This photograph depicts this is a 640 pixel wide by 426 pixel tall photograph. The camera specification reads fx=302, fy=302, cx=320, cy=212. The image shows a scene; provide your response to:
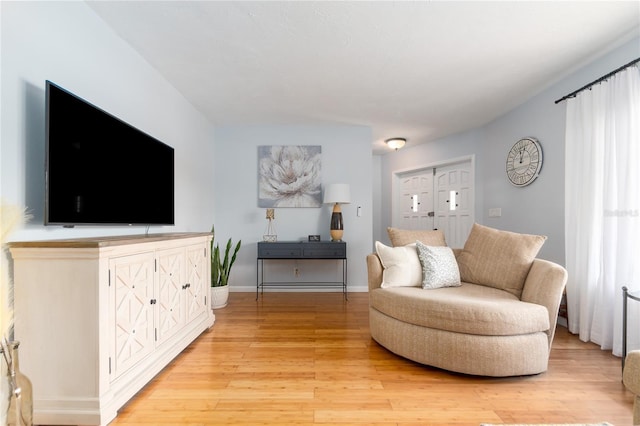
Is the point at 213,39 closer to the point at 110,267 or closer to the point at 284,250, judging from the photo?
the point at 110,267

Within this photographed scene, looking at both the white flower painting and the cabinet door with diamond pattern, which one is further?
the white flower painting

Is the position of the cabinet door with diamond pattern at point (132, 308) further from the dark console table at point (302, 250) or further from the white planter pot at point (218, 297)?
the dark console table at point (302, 250)

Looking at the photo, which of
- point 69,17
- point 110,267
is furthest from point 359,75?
point 110,267

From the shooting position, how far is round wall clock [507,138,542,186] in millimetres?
3254

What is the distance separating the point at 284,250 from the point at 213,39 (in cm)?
236

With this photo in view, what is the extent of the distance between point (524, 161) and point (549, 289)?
205 cm

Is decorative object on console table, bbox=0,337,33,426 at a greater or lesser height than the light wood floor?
greater

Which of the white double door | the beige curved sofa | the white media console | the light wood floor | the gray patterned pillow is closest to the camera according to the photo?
the white media console

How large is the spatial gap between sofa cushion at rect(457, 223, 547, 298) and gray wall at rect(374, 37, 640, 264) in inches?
38.9

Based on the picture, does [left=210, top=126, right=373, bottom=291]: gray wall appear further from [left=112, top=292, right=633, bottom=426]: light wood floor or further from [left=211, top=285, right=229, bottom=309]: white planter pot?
[left=112, top=292, right=633, bottom=426]: light wood floor

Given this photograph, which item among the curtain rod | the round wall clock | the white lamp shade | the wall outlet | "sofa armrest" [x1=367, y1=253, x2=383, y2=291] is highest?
the curtain rod

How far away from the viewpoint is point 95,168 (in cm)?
174

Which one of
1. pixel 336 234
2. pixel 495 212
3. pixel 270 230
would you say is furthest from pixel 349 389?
pixel 495 212

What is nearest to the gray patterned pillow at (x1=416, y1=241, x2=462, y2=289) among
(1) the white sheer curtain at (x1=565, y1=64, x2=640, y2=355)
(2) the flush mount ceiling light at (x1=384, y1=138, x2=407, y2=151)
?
(1) the white sheer curtain at (x1=565, y1=64, x2=640, y2=355)
